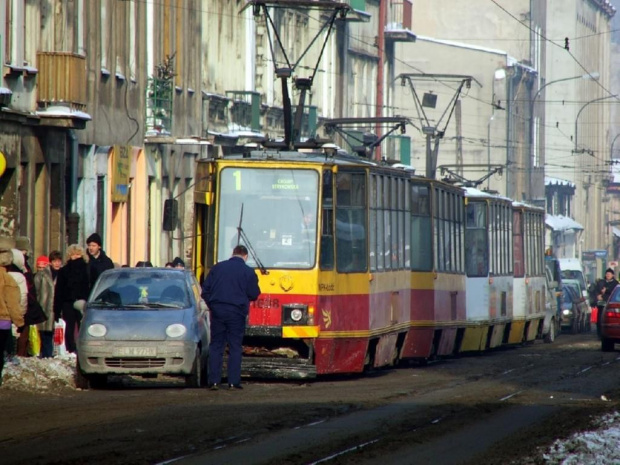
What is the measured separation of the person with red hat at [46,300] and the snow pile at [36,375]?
1154 millimetres

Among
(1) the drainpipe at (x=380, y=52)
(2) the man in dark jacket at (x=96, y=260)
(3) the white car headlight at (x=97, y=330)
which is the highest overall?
(1) the drainpipe at (x=380, y=52)

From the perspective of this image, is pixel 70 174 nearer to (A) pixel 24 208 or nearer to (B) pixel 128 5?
(A) pixel 24 208

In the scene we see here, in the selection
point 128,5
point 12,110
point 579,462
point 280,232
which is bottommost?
point 579,462

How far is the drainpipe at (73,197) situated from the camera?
31.7 m

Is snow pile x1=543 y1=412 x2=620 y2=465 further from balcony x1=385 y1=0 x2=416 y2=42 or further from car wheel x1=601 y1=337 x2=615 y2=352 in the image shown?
balcony x1=385 y1=0 x2=416 y2=42

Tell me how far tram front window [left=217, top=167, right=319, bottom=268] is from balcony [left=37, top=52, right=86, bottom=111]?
8.22 meters

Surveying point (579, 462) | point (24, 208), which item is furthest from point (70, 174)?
point (579, 462)

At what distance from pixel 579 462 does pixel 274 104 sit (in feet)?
124

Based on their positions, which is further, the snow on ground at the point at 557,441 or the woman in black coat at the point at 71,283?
the woman in black coat at the point at 71,283

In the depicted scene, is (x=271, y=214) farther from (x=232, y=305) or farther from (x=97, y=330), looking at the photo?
(x=97, y=330)

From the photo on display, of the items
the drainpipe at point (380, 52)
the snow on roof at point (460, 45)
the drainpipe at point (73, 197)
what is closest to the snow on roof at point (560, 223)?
the snow on roof at point (460, 45)

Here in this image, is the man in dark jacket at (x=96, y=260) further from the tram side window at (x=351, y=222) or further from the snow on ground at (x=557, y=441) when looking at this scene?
the tram side window at (x=351, y=222)

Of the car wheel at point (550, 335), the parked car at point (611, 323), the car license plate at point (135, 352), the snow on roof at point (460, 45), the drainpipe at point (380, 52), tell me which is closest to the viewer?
the car license plate at point (135, 352)

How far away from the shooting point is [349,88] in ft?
201
